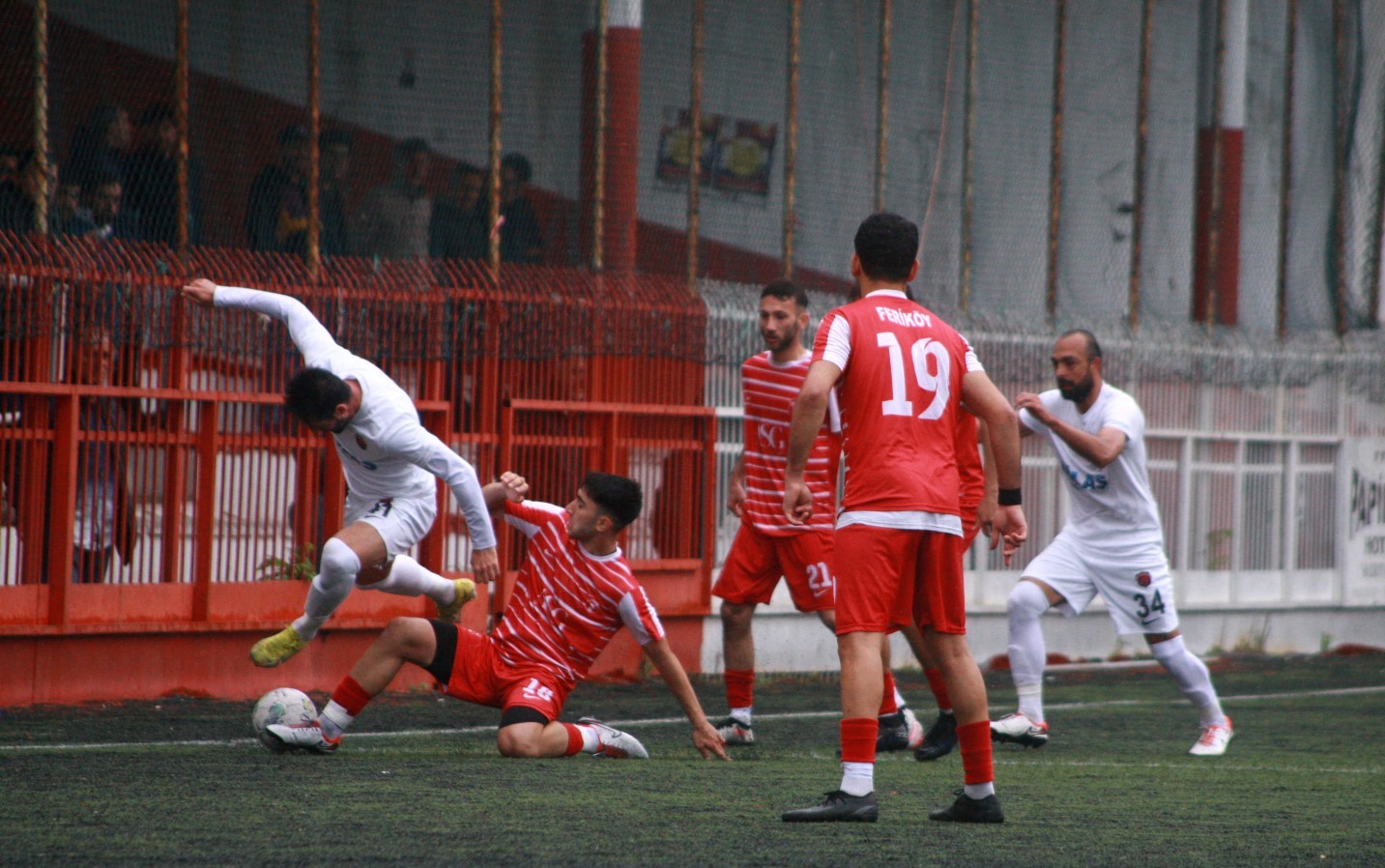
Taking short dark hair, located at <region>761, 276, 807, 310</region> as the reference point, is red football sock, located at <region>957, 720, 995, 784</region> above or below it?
below

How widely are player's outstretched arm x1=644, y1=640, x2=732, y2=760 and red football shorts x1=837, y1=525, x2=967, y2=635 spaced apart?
60.3 inches

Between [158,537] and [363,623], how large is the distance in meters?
1.28

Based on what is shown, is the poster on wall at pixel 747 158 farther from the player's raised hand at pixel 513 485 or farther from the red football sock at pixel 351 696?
the red football sock at pixel 351 696

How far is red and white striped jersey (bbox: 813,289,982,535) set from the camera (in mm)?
5547

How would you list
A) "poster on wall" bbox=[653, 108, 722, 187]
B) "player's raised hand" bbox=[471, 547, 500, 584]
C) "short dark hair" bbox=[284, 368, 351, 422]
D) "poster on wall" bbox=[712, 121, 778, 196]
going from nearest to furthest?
"short dark hair" bbox=[284, 368, 351, 422] < "player's raised hand" bbox=[471, 547, 500, 584] < "poster on wall" bbox=[653, 108, 722, 187] < "poster on wall" bbox=[712, 121, 778, 196]

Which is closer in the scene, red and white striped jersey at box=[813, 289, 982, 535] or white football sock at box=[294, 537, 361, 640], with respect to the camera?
red and white striped jersey at box=[813, 289, 982, 535]

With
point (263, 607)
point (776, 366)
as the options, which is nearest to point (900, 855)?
point (776, 366)

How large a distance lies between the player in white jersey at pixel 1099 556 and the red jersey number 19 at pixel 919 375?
294 centimetres

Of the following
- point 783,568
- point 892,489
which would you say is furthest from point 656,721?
point 892,489

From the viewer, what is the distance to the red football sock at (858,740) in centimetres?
541

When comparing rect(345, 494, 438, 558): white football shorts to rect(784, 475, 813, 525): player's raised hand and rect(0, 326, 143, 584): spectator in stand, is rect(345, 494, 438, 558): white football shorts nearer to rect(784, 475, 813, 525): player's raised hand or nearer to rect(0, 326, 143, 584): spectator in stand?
rect(0, 326, 143, 584): spectator in stand

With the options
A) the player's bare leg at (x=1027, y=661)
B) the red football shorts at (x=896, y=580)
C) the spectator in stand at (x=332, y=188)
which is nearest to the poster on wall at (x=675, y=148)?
the spectator in stand at (x=332, y=188)

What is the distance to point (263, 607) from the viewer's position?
32.8 ft

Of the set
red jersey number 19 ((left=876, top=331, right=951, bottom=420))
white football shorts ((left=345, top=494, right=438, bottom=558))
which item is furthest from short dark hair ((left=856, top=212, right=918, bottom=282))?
white football shorts ((left=345, top=494, right=438, bottom=558))
